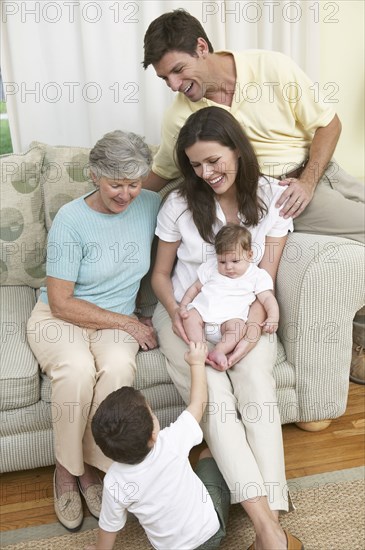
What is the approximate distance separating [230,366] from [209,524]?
45cm

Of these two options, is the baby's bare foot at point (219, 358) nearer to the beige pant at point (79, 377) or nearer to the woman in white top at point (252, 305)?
the woman in white top at point (252, 305)

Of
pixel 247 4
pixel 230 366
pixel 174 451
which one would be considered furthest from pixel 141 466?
pixel 247 4

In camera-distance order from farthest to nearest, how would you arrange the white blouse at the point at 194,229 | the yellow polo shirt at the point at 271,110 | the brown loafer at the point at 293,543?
the yellow polo shirt at the point at 271,110
the white blouse at the point at 194,229
the brown loafer at the point at 293,543

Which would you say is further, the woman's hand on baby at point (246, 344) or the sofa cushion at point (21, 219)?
the sofa cushion at point (21, 219)

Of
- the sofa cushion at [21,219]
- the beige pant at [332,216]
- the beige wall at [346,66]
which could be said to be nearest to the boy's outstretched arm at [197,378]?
the beige pant at [332,216]

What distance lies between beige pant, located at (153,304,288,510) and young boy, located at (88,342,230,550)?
11 cm

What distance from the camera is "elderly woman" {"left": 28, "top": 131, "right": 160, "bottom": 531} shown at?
1770 mm

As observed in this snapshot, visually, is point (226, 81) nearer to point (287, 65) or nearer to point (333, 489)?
point (287, 65)

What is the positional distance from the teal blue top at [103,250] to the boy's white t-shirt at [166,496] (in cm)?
60

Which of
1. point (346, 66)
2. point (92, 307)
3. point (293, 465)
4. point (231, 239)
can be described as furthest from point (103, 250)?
point (346, 66)

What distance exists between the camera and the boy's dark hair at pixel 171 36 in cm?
194

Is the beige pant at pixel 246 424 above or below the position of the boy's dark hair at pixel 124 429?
below

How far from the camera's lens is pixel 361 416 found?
221 centimetres

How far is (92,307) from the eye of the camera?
1941 mm
